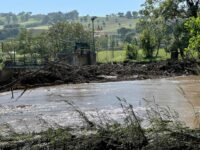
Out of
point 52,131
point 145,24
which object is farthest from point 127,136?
point 145,24

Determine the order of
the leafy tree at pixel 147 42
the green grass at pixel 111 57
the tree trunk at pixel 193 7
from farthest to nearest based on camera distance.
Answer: the green grass at pixel 111 57
the leafy tree at pixel 147 42
the tree trunk at pixel 193 7

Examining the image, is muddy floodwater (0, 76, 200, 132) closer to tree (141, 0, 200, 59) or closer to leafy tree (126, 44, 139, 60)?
tree (141, 0, 200, 59)

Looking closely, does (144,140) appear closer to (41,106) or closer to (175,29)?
(41,106)

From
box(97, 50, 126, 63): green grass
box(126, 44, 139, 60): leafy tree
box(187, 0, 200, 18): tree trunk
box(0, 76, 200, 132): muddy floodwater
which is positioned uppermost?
box(187, 0, 200, 18): tree trunk

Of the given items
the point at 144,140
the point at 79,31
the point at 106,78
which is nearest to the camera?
the point at 144,140

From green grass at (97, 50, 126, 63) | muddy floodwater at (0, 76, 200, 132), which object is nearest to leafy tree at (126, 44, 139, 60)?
green grass at (97, 50, 126, 63)

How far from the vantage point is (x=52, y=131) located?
6.89 meters

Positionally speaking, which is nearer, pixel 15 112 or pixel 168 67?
pixel 15 112

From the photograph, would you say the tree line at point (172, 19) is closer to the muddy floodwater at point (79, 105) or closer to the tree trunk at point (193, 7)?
the tree trunk at point (193, 7)

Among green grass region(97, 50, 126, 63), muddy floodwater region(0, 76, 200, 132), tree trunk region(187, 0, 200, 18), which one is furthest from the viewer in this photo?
green grass region(97, 50, 126, 63)

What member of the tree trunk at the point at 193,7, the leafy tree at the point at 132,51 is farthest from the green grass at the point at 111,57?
the tree trunk at the point at 193,7

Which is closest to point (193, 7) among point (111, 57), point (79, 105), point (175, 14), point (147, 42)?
point (175, 14)

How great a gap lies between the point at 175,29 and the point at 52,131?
2160 inches

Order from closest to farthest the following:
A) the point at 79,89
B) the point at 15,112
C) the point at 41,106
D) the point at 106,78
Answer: the point at 15,112 < the point at 41,106 < the point at 79,89 < the point at 106,78
